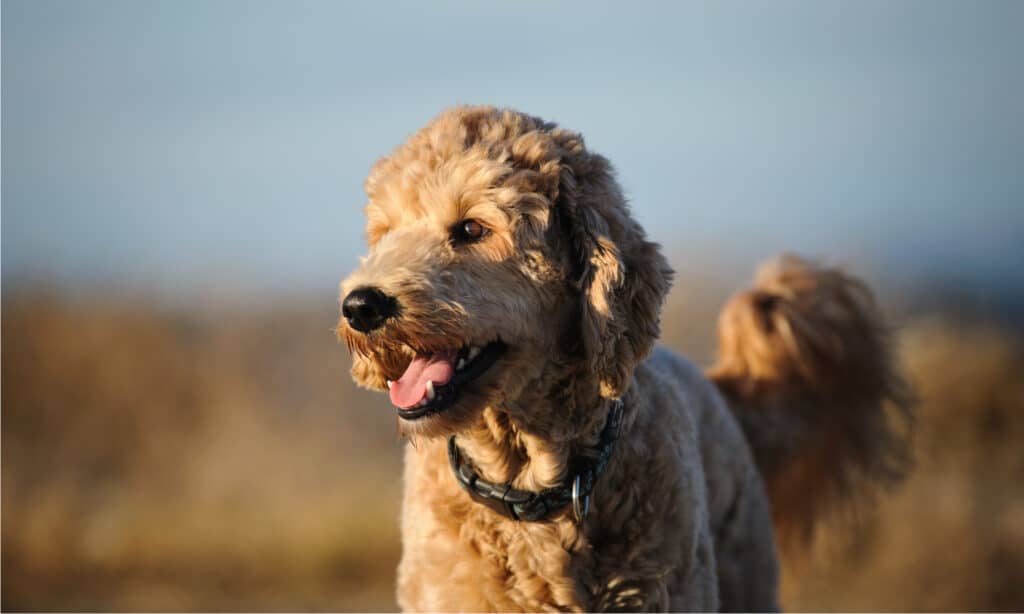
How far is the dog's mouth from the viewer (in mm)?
3023

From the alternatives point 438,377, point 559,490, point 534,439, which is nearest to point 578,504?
point 559,490

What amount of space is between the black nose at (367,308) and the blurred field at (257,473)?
379 centimetres

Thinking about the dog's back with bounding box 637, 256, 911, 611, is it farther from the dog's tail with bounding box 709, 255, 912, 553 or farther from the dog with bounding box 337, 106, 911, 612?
the dog with bounding box 337, 106, 911, 612

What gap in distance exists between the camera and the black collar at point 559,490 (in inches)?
129

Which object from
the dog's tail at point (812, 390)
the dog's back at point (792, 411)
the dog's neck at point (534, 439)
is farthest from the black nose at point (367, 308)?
→ the dog's tail at point (812, 390)

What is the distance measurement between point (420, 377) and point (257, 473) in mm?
7324

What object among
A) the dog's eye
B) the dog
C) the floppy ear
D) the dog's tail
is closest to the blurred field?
the dog's tail

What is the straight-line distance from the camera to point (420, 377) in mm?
3086

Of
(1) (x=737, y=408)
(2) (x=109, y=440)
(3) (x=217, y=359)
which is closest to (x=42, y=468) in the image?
(2) (x=109, y=440)

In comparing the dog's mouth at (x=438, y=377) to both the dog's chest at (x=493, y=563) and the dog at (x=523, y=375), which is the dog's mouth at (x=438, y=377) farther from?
the dog's chest at (x=493, y=563)

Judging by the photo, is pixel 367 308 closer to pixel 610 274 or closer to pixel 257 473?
pixel 610 274

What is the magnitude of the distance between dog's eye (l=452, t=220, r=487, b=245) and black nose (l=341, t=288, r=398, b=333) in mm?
375

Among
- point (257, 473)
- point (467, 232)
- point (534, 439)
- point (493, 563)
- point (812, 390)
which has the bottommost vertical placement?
point (257, 473)

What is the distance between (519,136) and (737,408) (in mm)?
2327
